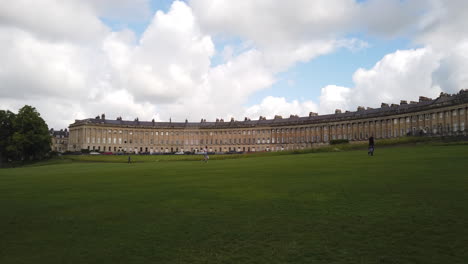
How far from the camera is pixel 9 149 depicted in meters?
76.1

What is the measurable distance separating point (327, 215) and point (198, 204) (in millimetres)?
4120

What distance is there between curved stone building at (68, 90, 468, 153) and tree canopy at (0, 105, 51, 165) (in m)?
47.8

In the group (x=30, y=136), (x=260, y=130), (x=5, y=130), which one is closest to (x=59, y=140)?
(x=5, y=130)

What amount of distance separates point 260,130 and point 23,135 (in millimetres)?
86019

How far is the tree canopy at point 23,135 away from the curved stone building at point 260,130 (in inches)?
1881

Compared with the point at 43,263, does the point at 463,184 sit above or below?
above

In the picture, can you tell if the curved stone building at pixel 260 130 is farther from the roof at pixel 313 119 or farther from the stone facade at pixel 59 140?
the stone facade at pixel 59 140

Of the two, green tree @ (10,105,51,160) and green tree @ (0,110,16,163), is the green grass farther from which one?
green tree @ (0,110,16,163)

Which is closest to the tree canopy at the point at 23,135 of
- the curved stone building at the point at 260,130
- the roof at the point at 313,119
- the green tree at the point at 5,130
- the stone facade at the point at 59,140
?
the green tree at the point at 5,130

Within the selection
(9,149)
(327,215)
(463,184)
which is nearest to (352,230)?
(327,215)

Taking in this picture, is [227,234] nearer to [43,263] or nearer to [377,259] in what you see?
[377,259]

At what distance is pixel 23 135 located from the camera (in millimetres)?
78625

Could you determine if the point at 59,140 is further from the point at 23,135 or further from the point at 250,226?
the point at 250,226

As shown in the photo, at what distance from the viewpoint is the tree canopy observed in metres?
78.6
